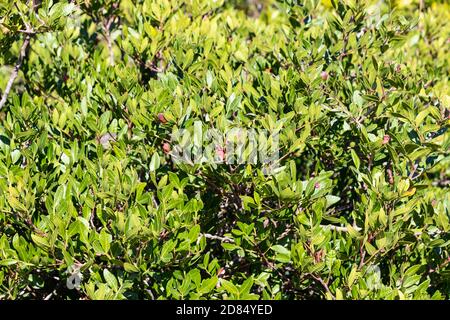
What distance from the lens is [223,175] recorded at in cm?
285

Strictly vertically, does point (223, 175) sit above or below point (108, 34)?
below

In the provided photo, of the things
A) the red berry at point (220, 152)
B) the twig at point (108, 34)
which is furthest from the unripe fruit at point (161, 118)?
the twig at point (108, 34)

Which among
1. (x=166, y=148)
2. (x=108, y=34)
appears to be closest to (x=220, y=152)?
(x=166, y=148)

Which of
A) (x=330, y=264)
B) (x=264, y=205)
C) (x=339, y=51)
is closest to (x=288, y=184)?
(x=264, y=205)

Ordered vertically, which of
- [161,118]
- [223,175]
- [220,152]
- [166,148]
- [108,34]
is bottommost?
[223,175]

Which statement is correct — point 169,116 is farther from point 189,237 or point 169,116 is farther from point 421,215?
point 421,215

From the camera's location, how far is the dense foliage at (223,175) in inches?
106

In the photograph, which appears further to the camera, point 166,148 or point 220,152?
point 166,148

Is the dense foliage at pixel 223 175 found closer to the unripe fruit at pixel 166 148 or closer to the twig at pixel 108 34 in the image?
the unripe fruit at pixel 166 148

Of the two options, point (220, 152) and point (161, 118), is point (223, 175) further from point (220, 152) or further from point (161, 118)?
point (161, 118)

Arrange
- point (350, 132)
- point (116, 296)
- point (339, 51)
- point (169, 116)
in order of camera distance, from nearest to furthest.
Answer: point (116, 296) < point (169, 116) < point (350, 132) < point (339, 51)

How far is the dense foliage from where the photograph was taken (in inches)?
106

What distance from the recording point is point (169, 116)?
2.91 meters

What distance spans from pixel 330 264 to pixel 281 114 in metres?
0.78
